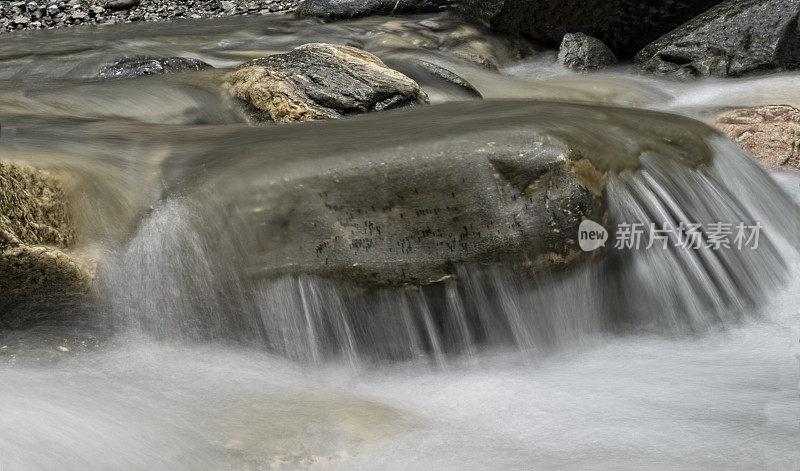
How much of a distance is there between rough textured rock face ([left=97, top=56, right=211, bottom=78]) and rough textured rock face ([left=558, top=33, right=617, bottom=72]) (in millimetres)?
4179

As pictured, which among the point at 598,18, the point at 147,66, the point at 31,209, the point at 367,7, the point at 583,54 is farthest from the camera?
the point at 367,7

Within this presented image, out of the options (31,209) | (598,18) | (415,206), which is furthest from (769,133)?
(31,209)

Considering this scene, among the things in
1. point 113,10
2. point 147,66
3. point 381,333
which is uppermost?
point 113,10

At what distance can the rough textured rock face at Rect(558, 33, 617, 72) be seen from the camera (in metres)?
8.09

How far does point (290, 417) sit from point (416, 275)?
2.91 feet

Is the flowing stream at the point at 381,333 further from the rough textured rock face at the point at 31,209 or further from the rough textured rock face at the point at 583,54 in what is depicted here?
the rough textured rock face at the point at 583,54

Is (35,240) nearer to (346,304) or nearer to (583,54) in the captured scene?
(346,304)

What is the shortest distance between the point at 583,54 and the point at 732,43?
1.57m

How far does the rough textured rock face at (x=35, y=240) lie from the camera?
9.80 feet

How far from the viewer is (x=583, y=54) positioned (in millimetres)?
8102

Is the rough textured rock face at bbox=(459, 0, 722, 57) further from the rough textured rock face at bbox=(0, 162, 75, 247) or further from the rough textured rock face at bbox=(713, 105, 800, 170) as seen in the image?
the rough textured rock face at bbox=(0, 162, 75, 247)

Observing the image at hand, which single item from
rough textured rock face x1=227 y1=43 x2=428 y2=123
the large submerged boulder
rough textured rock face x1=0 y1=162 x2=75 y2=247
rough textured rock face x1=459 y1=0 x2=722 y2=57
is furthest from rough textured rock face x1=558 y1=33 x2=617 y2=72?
rough textured rock face x1=0 y1=162 x2=75 y2=247

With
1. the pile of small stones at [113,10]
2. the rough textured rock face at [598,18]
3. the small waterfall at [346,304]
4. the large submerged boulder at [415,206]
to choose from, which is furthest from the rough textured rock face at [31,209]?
the pile of small stones at [113,10]

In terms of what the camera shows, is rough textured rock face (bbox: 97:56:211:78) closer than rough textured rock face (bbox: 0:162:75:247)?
No
